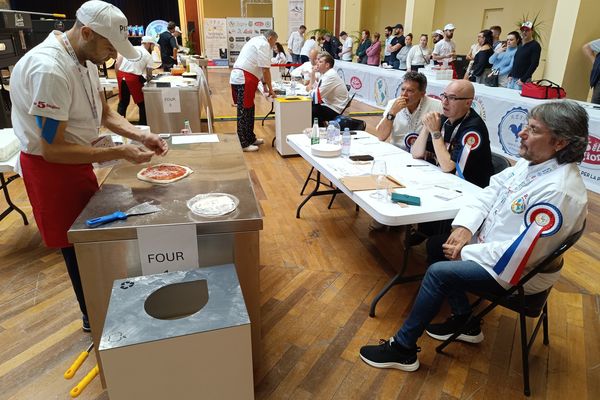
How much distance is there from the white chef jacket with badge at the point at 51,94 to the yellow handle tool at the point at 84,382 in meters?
1.01

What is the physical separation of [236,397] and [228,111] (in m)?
6.86

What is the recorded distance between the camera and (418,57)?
8.53 metres

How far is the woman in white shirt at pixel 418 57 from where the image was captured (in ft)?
28.0

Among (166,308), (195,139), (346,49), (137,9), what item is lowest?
(166,308)

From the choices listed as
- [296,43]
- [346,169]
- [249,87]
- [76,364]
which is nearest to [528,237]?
[346,169]

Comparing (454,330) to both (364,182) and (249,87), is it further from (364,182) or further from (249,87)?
(249,87)

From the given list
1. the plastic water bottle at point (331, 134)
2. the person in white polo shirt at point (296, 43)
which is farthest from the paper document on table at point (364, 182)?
the person in white polo shirt at point (296, 43)

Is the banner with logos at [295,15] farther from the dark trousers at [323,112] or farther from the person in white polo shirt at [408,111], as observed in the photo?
the person in white polo shirt at [408,111]

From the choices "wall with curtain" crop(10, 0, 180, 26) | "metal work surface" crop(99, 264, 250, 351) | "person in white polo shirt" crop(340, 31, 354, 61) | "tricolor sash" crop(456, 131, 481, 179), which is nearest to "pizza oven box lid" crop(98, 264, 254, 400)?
"metal work surface" crop(99, 264, 250, 351)

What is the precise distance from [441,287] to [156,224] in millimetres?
1205

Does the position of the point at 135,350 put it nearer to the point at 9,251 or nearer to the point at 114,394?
the point at 114,394

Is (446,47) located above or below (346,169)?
above

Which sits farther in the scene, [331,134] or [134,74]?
[134,74]

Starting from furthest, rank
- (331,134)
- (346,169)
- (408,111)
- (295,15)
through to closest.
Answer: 1. (295,15)
2. (408,111)
3. (331,134)
4. (346,169)
